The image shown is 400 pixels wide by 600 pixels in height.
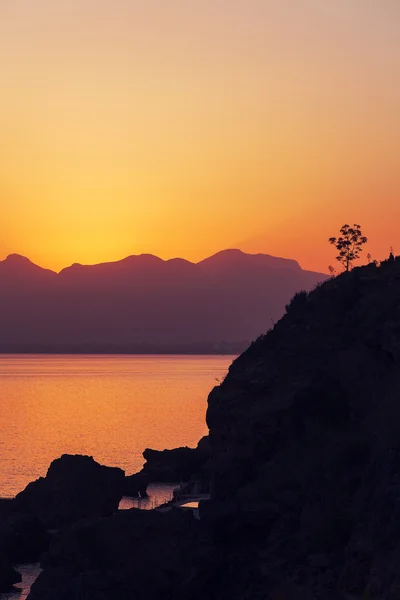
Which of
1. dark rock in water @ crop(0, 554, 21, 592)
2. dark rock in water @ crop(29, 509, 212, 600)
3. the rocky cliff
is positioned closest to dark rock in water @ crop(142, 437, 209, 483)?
dark rock in water @ crop(0, 554, 21, 592)

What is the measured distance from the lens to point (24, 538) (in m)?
48.8

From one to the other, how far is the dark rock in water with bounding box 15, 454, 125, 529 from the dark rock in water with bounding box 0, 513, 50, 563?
513 cm

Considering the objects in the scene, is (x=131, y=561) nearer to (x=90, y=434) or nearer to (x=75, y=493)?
(x=75, y=493)

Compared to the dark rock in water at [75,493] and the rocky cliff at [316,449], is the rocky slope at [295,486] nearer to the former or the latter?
the rocky cliff at [316,449]

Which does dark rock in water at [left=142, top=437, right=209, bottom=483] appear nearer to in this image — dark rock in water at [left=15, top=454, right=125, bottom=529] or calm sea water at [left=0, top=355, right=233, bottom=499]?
calm sea water at [left=0, top=355, right=233, bottom=499]

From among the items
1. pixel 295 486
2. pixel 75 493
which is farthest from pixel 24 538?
pixel 295 486

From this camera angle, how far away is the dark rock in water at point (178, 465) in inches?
3406

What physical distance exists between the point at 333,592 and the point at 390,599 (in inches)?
155

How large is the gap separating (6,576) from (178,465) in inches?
1760

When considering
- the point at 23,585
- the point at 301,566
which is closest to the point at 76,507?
the point at 23,585

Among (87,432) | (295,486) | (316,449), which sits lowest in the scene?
(87,432)

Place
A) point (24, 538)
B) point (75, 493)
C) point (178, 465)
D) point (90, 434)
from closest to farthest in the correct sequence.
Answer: point (24, 538), point (75, 493), point (178, 465), point (90, 434)

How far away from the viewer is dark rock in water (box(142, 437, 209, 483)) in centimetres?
8650

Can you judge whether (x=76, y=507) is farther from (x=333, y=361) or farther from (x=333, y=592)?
(x=333, y=592)
